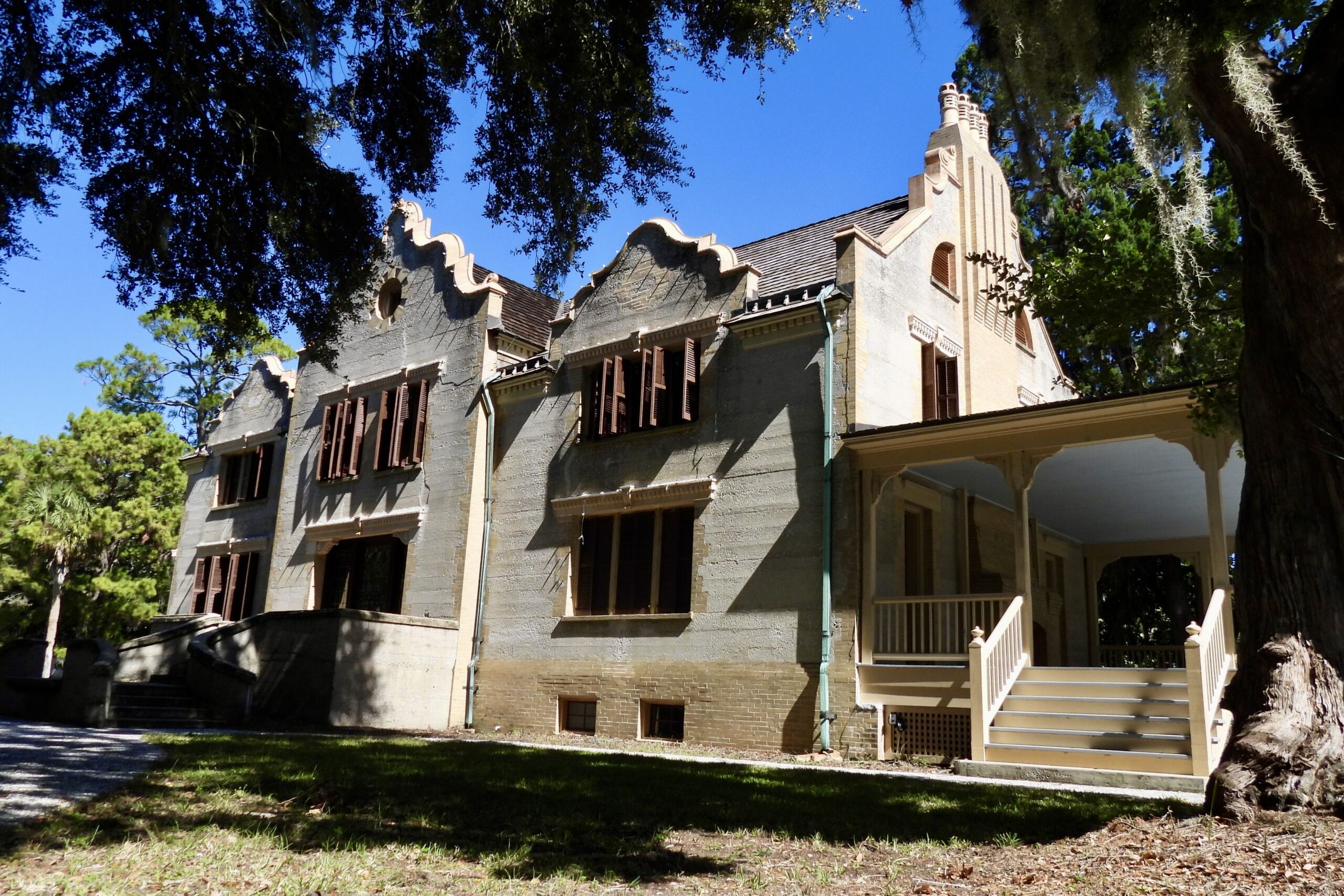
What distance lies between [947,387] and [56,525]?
2752 cm

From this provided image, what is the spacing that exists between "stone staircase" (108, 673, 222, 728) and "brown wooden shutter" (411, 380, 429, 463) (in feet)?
21.9

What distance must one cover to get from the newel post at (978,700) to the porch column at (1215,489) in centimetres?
297

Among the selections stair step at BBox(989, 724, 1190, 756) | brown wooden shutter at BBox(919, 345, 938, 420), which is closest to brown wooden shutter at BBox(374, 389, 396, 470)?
brown wooden shutter at BBox(919, 345, 938, 420)

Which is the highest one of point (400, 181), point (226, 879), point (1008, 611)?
point (400, 181)

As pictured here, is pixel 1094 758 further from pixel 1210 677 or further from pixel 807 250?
pixel 807 250

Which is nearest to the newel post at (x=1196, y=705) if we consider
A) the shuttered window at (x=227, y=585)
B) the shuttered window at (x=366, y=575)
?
the shuttered window at (x=366, y=575)

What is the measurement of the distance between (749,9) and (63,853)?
7926 millimetres

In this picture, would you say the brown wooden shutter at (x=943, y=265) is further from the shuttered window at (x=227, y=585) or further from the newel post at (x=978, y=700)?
the shuttered window at (x=227, y=585)

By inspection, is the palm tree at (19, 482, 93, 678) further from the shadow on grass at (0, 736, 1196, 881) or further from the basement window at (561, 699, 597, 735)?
the shadow on grass at (0, 736, 1196, 881)

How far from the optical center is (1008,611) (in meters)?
14.7

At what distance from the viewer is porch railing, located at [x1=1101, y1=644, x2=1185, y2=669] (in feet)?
70.6

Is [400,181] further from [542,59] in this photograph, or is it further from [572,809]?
[572,809]

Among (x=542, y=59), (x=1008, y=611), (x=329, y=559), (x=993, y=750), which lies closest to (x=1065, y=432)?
(x=1008, y=611)

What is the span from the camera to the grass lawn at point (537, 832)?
19.0 ft
